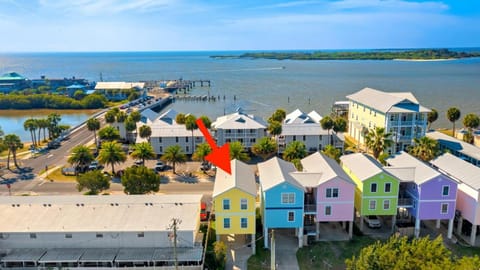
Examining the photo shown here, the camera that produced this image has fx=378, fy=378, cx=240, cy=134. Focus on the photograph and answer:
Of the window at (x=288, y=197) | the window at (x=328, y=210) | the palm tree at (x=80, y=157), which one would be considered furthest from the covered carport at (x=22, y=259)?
the window at (x=328, y=210)

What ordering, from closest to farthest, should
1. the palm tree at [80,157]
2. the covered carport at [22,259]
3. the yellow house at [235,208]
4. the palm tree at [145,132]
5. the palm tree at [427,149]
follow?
the covered carport at [22,259], the yellow house at [235,208], the palm tree at [427,149], the palm tree at [80,157], the palm tree at [145,132]

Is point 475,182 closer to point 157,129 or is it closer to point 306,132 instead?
point 306,132

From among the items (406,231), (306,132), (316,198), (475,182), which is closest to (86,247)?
(316,198)

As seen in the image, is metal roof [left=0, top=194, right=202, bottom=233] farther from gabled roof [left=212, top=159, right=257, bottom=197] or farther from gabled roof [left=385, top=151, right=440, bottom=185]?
gabled roof [left=385, top=151, right=440, bottom=185]

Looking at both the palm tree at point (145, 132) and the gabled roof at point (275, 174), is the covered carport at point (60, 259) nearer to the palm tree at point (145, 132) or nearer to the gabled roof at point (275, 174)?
the gabled roof at point (275, 174)

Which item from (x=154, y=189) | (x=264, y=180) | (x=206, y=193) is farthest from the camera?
(x=206, y=193)

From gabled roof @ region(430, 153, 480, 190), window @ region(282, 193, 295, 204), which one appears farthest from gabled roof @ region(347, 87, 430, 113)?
window @ region(282, 193, 295, 204)

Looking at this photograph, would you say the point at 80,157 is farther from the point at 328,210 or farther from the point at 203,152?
the point at 328,210
